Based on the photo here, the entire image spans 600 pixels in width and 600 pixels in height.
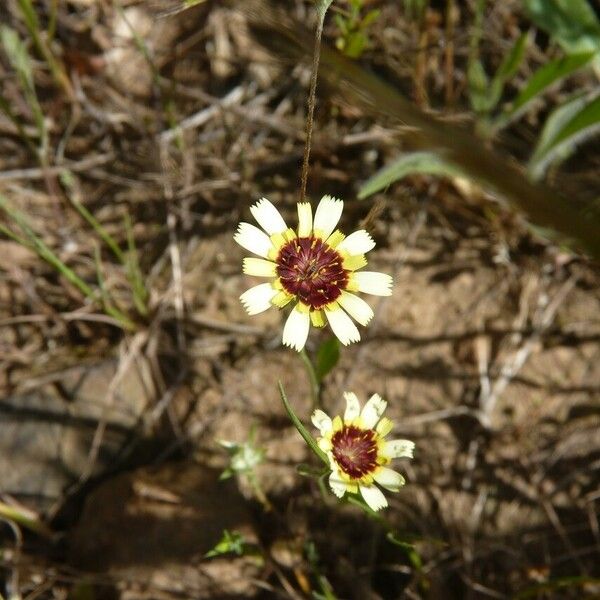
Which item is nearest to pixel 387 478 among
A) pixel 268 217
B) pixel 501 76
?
pixel 268 217

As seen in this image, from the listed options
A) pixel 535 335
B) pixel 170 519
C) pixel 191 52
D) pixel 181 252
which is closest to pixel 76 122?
pixel 191 52

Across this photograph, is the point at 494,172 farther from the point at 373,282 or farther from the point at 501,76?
the point at 501,76

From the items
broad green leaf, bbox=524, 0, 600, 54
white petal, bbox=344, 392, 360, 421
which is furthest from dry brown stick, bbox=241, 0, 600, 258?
broad green leaf, bbox=524, 0, 600, 54

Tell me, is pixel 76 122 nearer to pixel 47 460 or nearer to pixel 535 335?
pixel 47 460

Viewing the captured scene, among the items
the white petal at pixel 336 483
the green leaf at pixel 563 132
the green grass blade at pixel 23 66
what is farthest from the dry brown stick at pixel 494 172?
the green grass blade at pixel 23 66

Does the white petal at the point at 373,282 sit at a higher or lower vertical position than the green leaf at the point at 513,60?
lower

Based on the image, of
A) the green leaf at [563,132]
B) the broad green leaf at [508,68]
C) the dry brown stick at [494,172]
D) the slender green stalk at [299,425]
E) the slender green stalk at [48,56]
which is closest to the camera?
the dry brown stick at [494,172]

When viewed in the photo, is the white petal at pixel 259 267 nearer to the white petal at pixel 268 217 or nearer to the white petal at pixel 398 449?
the white petal at pixel 268 217
